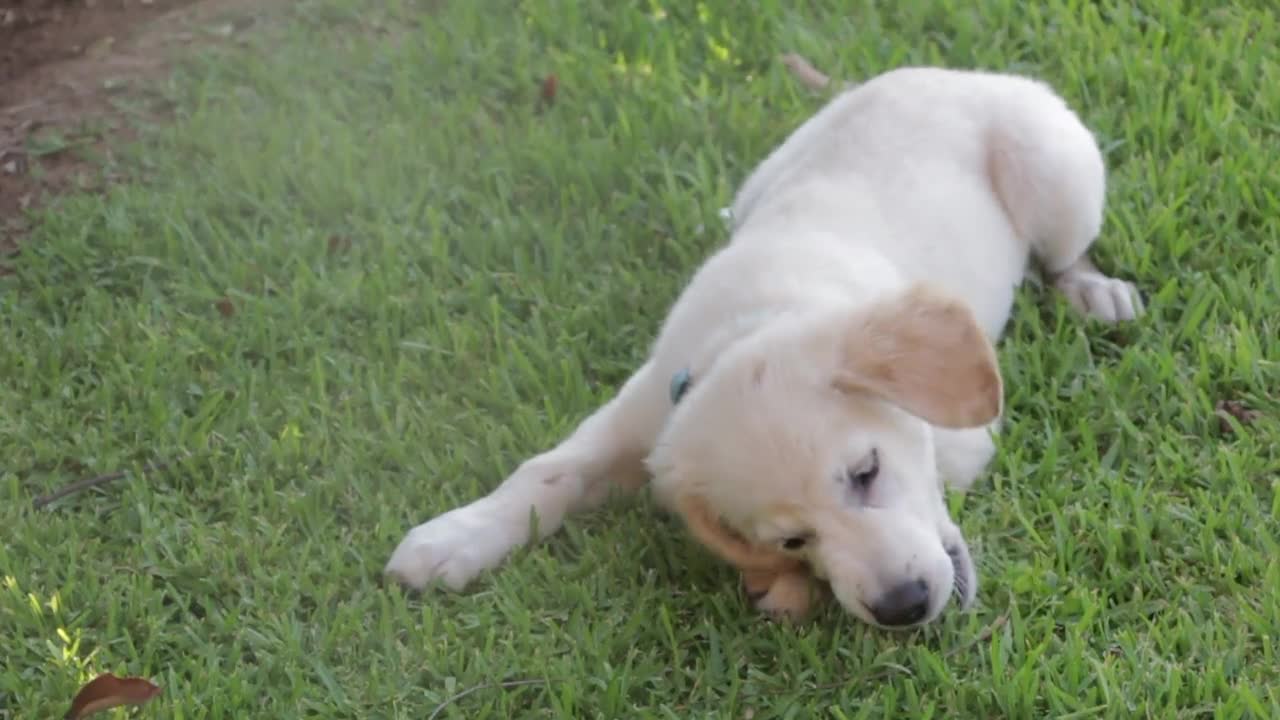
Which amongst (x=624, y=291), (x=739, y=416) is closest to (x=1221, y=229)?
(x=624, y=291)

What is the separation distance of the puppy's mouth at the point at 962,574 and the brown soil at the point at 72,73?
10.3ft

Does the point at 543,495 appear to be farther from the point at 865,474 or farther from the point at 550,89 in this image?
the point at 550,89

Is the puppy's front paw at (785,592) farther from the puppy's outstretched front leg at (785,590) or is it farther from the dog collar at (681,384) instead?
the dog collar at (681,384)

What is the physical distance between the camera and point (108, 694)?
12.2 feet

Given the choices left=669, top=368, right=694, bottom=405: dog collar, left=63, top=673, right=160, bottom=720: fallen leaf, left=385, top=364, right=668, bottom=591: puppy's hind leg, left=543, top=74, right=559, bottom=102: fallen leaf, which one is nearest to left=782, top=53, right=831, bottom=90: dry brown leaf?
left=543, top=74, right=559, bottom=102: fallen leaf

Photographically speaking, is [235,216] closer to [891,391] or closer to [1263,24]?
[891,391]

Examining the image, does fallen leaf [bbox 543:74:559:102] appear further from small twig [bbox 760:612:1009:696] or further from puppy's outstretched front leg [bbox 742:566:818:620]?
small twig [bbox 760:612:1009:696]

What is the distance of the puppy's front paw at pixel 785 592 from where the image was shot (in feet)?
12.2

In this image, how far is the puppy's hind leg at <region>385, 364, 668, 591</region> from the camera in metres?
3.97

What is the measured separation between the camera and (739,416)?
139 inches

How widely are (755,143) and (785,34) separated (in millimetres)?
672

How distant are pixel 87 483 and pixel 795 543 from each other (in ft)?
6.17

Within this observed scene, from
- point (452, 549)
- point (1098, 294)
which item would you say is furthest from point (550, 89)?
point (452, 549)

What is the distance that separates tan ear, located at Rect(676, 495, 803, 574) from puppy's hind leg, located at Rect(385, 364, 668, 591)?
52 cm
